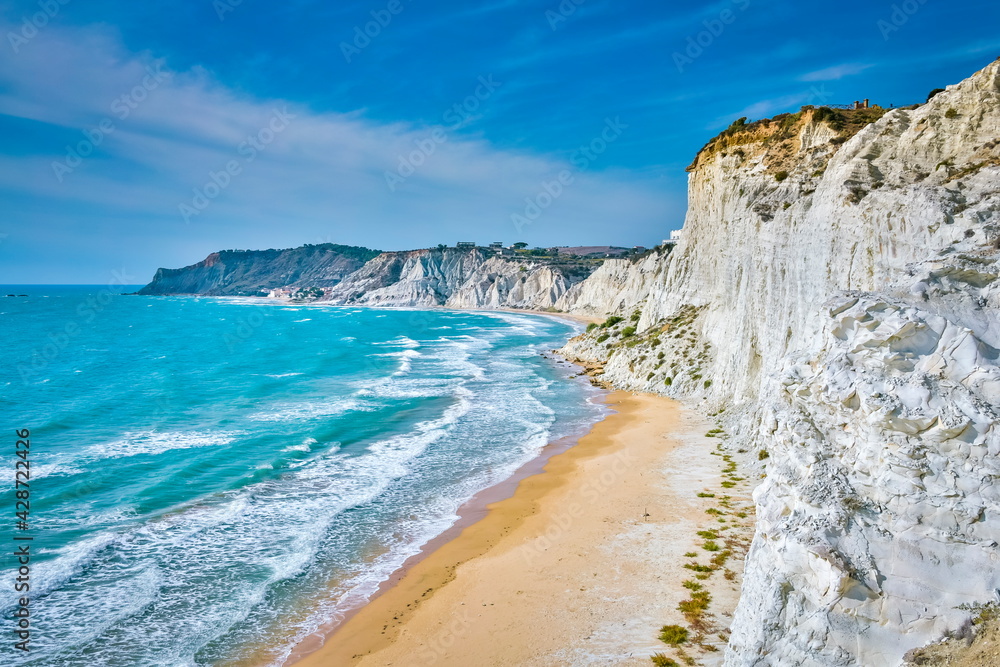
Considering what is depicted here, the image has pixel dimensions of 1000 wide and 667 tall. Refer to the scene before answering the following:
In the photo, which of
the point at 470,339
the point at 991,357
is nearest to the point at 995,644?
the point at 991,357

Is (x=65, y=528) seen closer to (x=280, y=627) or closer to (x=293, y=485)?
(x=293, y=485)

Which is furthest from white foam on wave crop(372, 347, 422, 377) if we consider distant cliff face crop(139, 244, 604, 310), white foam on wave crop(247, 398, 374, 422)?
distant cliff face crop(139, 244, 604, 310)

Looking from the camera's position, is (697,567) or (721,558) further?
(721,558)

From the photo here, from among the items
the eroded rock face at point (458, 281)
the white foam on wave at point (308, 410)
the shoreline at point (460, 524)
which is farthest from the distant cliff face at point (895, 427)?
the eroded rock face at point (458, 281)

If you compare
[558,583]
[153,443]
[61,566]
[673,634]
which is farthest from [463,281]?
[673,634]

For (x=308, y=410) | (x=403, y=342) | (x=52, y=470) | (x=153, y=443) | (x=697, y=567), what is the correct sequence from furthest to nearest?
(x=403, y=342) < (x=308, y=410) < (x=153, y=443) < (x=52, y=470) < (x=697, y=567)

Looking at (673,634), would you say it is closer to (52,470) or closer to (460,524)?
(460,524)

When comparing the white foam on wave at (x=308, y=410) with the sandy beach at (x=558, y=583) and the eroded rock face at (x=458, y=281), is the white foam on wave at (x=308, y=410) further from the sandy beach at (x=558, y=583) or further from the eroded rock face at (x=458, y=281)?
the eroded rock face at (x=458, y=281)
